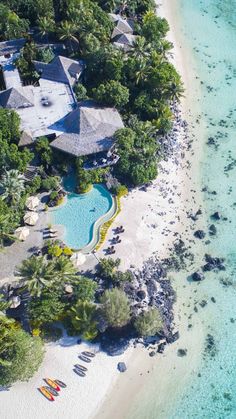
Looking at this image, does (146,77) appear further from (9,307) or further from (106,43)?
(9,307)

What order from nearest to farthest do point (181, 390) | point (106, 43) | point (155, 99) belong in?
point (181, 390) < point (155, 99) < point (106, 43)

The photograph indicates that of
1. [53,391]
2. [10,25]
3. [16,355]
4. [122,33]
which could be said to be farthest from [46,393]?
[10,25]

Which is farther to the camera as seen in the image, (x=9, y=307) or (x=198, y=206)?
(x=198, y=206)

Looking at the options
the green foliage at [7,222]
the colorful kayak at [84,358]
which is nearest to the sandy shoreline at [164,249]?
the colorful kayak at [84,358]

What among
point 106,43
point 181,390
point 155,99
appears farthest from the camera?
point 106,43

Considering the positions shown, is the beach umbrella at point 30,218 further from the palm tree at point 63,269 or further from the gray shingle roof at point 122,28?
the gray shingle roof at point 122,28

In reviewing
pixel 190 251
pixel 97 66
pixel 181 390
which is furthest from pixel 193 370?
pixel 97 66

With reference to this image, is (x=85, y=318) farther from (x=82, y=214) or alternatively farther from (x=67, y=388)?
(x=82, y=214)
